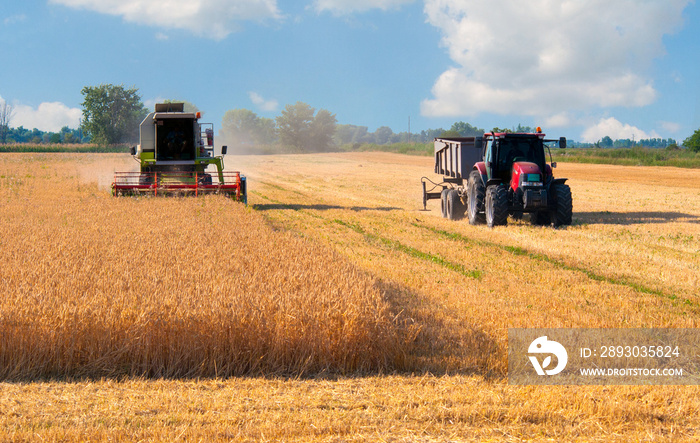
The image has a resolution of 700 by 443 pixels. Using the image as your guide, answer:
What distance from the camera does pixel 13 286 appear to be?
568 centimetres

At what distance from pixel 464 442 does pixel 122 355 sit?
2766mm

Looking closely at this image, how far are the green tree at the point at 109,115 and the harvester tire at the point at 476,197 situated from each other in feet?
234

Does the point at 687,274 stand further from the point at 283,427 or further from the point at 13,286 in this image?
the point at 13,286

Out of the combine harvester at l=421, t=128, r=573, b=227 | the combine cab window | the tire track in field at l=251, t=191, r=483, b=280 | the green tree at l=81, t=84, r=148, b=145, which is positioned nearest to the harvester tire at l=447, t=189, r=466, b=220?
the combine harvester at l=421, t=128, r=573, b=227

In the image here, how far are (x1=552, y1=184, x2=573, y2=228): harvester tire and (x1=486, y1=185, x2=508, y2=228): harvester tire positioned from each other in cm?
113

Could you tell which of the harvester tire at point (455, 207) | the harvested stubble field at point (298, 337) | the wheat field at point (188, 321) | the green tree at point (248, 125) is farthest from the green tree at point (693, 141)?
the green tree at point (248, 125)

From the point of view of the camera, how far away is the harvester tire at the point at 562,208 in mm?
13695

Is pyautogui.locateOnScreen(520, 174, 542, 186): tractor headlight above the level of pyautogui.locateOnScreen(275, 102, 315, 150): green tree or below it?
below

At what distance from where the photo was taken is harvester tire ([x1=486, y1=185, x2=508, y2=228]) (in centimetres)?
1380

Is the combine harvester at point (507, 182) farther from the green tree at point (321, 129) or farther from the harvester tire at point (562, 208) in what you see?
the green tree at point (321, 129)

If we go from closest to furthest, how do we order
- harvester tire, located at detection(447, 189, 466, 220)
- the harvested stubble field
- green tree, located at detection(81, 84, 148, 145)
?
the harvested stubble field < harvester tire, located at detection(447, 189, 466, 220) < green tree, located at detection(81, 84, 148, 145)

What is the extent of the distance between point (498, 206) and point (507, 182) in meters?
1.28

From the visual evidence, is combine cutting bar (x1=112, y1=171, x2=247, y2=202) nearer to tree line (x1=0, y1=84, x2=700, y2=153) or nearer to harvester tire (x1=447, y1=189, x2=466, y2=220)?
harvester tire (x1=447, y1=189, x2=466, y2=220)

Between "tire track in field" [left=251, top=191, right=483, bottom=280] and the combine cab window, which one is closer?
"tire track in field" [left=251, top=191, right=483, bottom=280]
